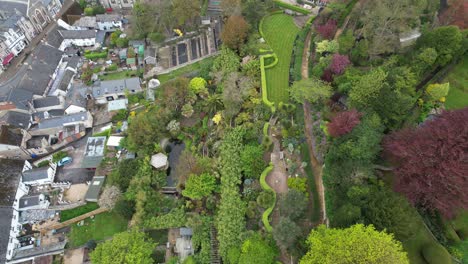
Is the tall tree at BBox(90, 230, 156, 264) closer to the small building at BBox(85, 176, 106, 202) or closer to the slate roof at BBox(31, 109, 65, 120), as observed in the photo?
the small building at BBox(85, 176, 106, 202)

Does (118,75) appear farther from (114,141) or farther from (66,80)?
(114,141)

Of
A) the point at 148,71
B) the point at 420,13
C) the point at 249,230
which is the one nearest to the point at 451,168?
the point at 249,230

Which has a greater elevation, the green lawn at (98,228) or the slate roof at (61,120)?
the slate roof at (61,120)

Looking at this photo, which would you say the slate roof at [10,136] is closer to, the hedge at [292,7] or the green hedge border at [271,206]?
the green hedge border at [271,206]

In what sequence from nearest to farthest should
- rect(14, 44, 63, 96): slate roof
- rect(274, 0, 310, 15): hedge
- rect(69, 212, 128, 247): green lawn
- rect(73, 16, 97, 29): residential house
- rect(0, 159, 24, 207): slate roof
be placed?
rect(69, 212, 128, 247): green lawn → rect(0, 159, 24, 207): slate roof → rect(14, 44, 63, 96): slate roof → rect(274, 0, 310, 15): hedge → rect(73, 16, 97, 29): residential house

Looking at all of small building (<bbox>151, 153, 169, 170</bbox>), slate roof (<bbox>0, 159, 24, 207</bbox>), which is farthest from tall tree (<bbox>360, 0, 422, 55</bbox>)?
slate roof (<bbox>0, 159, 24, 207</bbox>)

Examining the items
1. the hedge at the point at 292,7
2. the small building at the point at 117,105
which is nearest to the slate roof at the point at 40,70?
the small building at the point at 117,105
